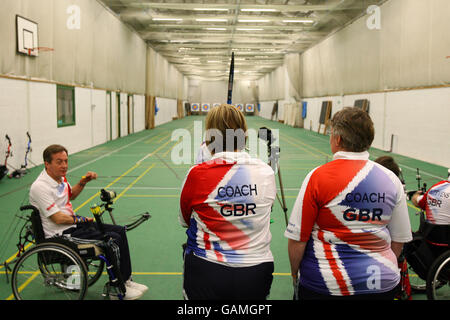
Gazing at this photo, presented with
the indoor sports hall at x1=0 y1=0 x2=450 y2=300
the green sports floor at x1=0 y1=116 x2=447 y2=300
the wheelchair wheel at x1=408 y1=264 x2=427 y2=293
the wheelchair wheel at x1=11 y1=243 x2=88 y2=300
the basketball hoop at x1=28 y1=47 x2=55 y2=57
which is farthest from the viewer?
the basketball hoop at x1=28 y1=47 x2=55 y2=57

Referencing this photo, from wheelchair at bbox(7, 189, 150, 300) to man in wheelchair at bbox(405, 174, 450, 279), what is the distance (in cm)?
212

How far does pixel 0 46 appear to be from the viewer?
27.1 feet

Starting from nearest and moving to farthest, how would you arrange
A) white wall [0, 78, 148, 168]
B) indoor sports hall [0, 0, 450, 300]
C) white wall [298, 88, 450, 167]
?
indoor sports hall [0, 0, 450, 300]
white wall [0, 78, 148, 168]
white wall [298, 88, 450, 167]

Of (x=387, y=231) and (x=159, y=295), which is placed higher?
(x=387, y=231)

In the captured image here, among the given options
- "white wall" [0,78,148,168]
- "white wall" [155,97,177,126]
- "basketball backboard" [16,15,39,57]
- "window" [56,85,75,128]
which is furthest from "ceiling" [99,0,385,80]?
"basketball backboard" [16,15,39,57]

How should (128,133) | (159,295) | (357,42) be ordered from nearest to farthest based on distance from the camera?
(159,295), (357,42), (128,133)

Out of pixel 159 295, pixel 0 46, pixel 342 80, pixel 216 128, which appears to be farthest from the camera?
pixel 342 80

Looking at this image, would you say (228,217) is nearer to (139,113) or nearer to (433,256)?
(433,256)

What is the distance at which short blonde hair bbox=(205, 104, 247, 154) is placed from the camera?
1.96m

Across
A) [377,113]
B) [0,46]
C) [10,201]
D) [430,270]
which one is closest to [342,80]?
[377,113]

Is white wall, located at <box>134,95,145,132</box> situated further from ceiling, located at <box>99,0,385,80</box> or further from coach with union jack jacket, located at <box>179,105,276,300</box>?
coach with union jack jacket, located at <box>179,105,276,300</box>

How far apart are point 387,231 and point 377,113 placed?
14034mm

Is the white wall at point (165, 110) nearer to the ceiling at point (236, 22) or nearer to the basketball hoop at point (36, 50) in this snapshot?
the ceiling at point (236, 22)

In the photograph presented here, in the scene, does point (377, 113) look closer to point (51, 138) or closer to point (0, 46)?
point (51, 138)
